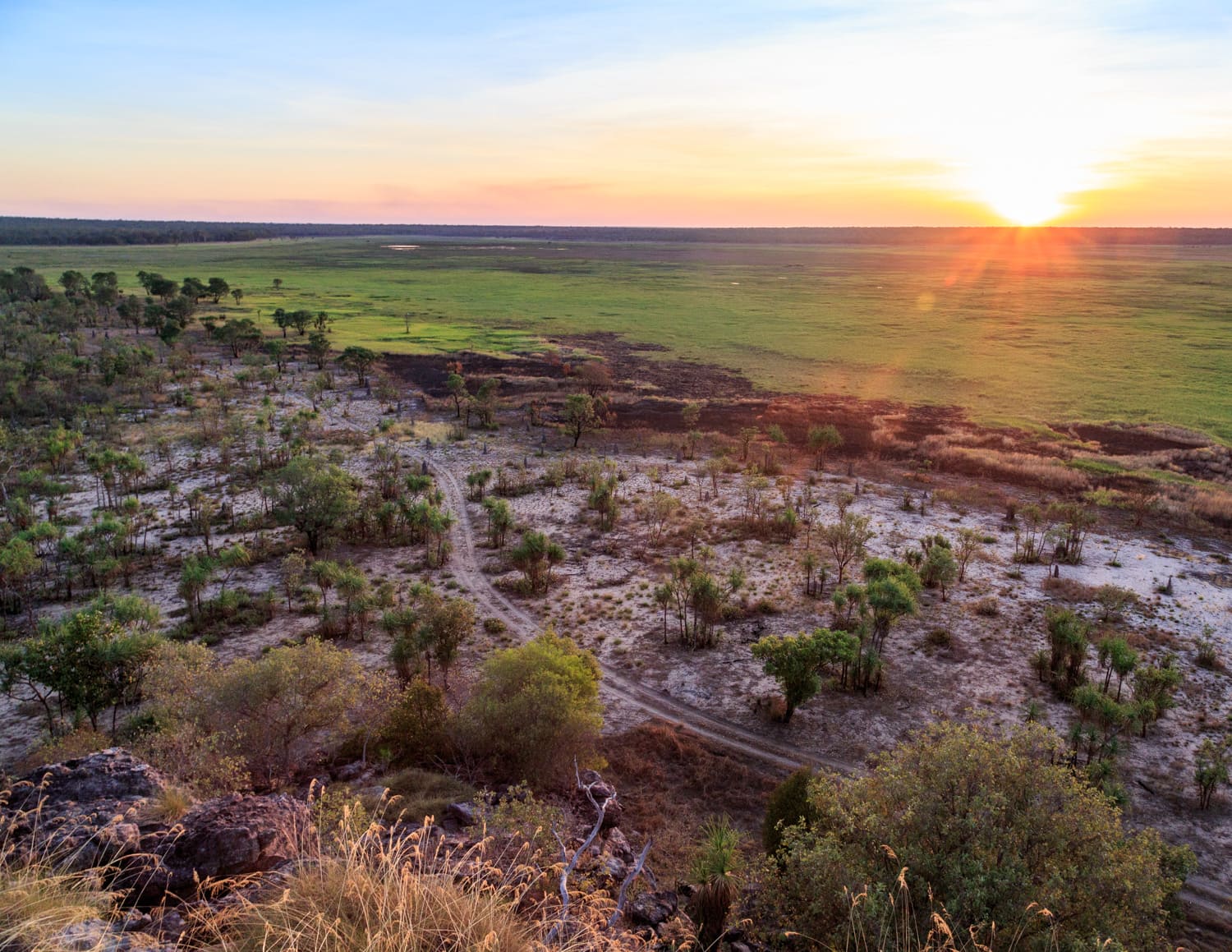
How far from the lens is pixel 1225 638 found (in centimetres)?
2659

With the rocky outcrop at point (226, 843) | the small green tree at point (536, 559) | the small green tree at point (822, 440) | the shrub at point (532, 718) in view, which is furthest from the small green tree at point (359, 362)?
the rocky outcrop at point (226, 843)

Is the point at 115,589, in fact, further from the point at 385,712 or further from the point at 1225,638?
the point at 1225,638

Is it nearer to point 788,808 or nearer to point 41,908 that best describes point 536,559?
point 788,808

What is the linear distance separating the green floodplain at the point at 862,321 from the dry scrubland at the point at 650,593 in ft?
40.6

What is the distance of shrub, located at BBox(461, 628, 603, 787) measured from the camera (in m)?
17.4

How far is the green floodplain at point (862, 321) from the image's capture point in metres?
66.4

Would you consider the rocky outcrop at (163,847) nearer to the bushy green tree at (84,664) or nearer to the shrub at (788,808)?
the shrub at (788,808)

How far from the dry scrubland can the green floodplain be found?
1236cm

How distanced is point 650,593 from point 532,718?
13448mm

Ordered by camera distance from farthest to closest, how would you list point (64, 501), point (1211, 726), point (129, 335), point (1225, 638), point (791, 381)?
1. point (129, 335)
2. point (791, 381)
3. point (64, 501)
4. point (1225, 638)
5. point (1211, 726)

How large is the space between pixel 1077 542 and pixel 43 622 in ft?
139

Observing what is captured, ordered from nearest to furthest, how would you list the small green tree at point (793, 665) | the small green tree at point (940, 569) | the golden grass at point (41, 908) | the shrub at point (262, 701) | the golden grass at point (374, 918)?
1. the golden grass at point (41, 908)
2. the golden grass at point (374, 918)
3. the shrub at point (262, 701)
4. the small green tree at point (793, 665)
5. the small green tree at point (940, 569)

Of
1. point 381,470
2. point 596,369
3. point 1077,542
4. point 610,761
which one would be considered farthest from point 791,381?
point 610,761

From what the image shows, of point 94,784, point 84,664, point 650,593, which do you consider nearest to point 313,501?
point 84,664
